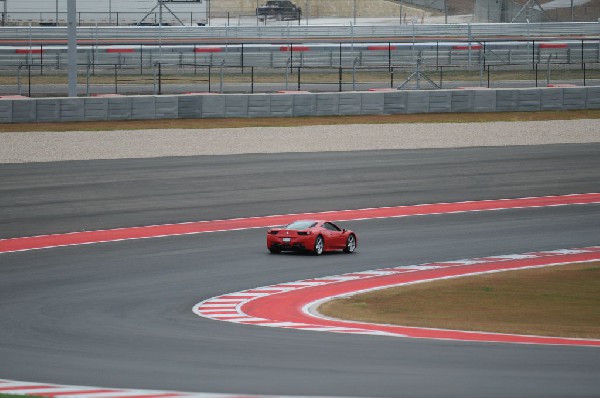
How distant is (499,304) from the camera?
72.0 ft

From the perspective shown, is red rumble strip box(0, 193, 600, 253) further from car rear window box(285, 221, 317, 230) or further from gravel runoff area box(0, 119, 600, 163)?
gravel runoff area box(0, 119, 600, 163)

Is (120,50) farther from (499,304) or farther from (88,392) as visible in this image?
(88,392)

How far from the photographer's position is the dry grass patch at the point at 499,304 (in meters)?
19.6

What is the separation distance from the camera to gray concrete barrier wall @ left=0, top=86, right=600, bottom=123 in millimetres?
42938

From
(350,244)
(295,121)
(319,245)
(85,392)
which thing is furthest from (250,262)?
(295,121)

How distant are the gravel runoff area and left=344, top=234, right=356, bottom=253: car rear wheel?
554 inches

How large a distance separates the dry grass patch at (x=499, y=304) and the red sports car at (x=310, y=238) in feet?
11.0

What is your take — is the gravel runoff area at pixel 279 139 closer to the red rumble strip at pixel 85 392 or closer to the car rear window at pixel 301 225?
the car rear window at pixel 301 225

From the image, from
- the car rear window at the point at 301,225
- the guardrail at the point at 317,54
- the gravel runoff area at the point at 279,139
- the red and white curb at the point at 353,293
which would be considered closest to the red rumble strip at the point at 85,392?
the red and white curb at the point at 353,293

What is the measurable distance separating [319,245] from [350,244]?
0.74m

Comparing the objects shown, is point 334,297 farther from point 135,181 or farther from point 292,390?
point 135,181

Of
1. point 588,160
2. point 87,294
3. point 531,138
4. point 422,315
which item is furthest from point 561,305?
point 531,138

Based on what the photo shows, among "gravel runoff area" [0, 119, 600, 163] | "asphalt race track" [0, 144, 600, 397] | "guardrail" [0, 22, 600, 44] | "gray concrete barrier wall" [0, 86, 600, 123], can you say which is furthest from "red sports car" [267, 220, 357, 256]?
"guardrail" [0, 22, 600, 44]

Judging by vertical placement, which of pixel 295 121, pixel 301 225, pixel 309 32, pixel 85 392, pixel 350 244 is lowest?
pixel 350 244
